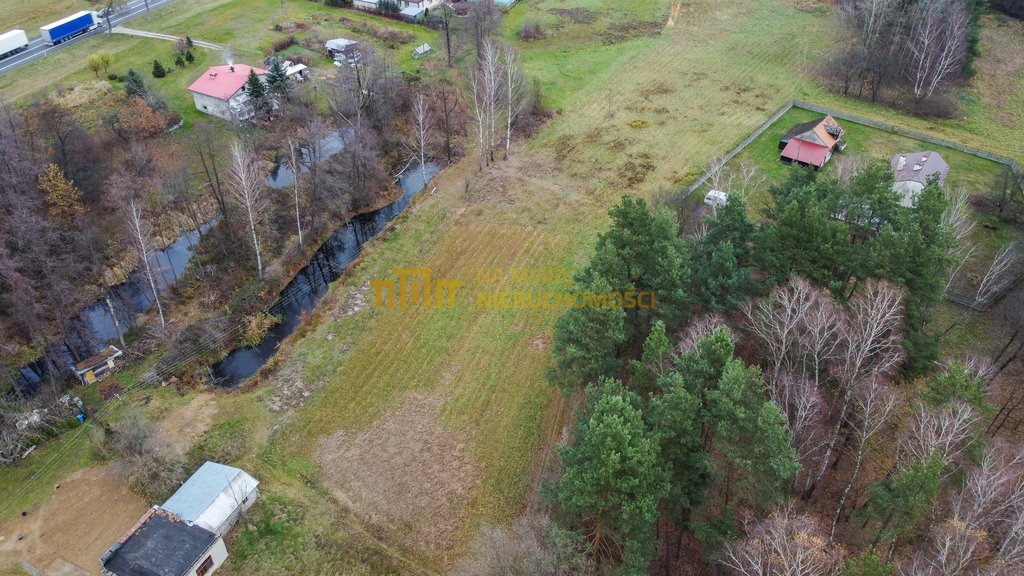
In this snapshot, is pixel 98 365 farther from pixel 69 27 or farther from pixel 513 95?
pixel 69 27

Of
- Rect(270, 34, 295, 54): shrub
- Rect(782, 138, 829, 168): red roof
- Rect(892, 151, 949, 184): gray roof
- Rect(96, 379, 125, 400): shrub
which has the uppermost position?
Rect(270, 34, 295, 54): shrub

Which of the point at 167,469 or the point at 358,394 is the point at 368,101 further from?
the point at 167,469

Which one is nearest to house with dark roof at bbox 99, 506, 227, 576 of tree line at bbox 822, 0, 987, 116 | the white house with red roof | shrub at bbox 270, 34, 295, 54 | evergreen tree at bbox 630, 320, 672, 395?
evergreen tree at bbox 630, 320, 672, 395

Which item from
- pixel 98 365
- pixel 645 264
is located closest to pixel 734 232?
pixel 645 264

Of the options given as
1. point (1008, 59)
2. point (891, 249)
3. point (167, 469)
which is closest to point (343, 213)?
point (167, 469)

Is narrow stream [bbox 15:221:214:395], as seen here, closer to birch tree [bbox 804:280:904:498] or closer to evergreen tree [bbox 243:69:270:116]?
evergreen tree [bbox 243:69:270:116]

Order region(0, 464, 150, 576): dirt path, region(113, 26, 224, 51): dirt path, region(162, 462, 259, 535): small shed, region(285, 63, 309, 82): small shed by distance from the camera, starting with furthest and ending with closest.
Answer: region(113, 26, 224, 51): dirt path
region(285, 63, 309, 82): small shed
region(162, 462, 259, 535): small shed
region(0, 464, 150, 576): dirt path
